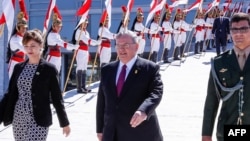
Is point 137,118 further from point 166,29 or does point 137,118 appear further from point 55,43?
point 166,29

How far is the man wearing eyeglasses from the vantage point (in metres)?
2.93

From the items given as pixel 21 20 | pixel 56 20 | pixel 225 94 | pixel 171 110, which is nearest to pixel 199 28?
pixel 56 20

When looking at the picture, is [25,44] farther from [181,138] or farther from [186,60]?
[186,60]

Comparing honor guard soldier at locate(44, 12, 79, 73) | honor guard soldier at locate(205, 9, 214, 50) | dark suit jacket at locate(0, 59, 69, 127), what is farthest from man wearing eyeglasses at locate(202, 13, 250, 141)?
honor guard soldier at locate(205, 9, 214, 50)

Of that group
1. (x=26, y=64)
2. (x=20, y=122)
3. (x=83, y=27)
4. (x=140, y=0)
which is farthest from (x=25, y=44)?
(x=140, y=0)

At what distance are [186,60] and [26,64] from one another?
12.6 m

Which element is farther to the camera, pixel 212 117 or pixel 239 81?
pixel 212 117

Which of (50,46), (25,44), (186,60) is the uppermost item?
(25,44)

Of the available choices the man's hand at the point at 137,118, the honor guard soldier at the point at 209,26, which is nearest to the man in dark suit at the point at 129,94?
the man's hand at the point at 137,118

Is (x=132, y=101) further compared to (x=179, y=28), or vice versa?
(x=179, y=28)

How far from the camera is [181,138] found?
6.30 meters

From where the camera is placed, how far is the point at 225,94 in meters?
3.01

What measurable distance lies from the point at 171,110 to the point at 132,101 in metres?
4.99

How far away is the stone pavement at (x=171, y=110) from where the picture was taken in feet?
21.8
